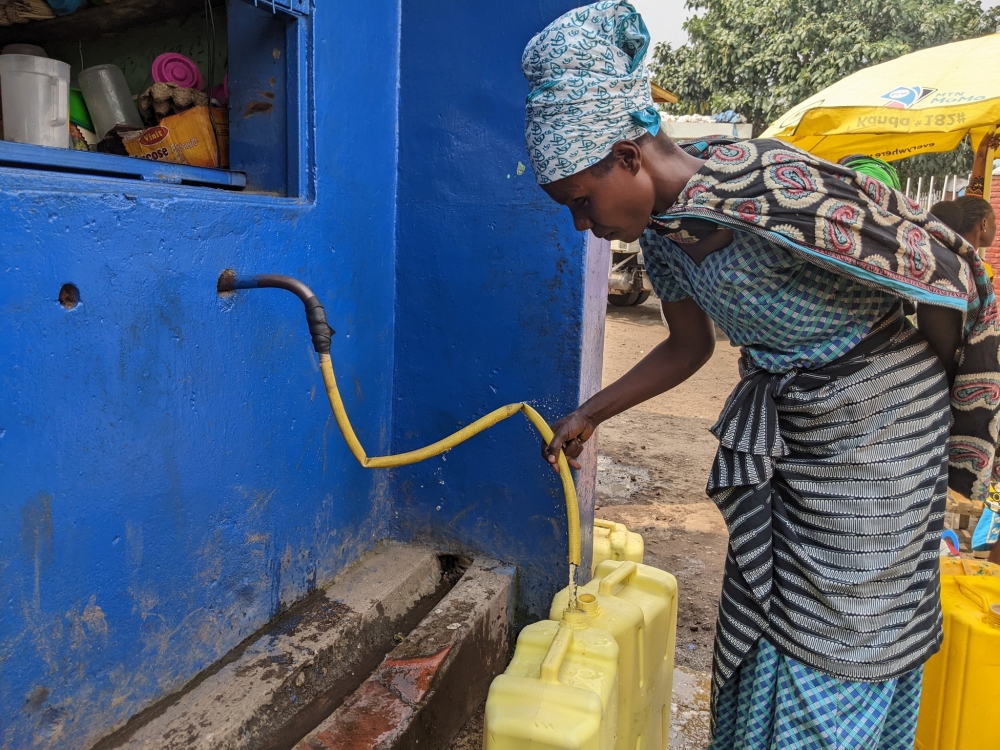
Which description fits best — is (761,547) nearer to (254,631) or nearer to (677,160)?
(677,160)

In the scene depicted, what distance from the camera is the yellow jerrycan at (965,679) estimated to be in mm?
1812

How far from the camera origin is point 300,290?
5.54ft

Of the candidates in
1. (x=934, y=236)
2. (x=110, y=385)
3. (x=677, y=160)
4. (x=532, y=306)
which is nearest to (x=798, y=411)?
(x=934, y=236)

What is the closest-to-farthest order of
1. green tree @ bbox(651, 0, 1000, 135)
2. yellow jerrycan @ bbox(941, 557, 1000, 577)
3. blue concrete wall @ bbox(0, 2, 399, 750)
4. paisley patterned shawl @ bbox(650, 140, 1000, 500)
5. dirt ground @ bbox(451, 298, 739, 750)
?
1. paisley patterned shawl @ bbox(650, 140, 1000, 500)
2. blue concrete wall @ bbox(0, 2, 399, 750)
3. yellow jerrycan @ bbox(941, 557, 1000, 577)
4. dirt ground @ bbox(451, 298, 739, 750)
5. green tree @ bbox(651, 0, 1000, 135)

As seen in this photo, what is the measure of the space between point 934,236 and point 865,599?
71 centimetres

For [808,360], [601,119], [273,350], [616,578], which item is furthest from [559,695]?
[273,350]

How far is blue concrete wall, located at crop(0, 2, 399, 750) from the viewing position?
4.81ft

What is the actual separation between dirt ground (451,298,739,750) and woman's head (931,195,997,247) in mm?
2140

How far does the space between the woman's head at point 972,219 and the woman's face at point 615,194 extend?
3406 millimetres

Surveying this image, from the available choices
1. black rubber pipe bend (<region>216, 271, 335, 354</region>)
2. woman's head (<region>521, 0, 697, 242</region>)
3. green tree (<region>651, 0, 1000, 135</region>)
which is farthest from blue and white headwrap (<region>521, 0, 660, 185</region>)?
green tree (<region>651, 0, 1000, 135</region>)

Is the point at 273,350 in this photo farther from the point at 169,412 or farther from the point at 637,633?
the point at 637,633

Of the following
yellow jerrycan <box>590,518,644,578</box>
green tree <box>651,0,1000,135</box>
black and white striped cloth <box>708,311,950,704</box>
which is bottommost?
yellow jerrycan <box>590,518,644,578</box>

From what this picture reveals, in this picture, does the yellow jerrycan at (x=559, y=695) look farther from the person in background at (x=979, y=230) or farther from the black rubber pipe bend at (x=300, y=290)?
the person in background at (x=979, y=230)

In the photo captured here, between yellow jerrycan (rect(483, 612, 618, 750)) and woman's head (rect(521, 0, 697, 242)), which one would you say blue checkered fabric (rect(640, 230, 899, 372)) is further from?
yellow jerrycan (rect(483, 612, 618, 750))
